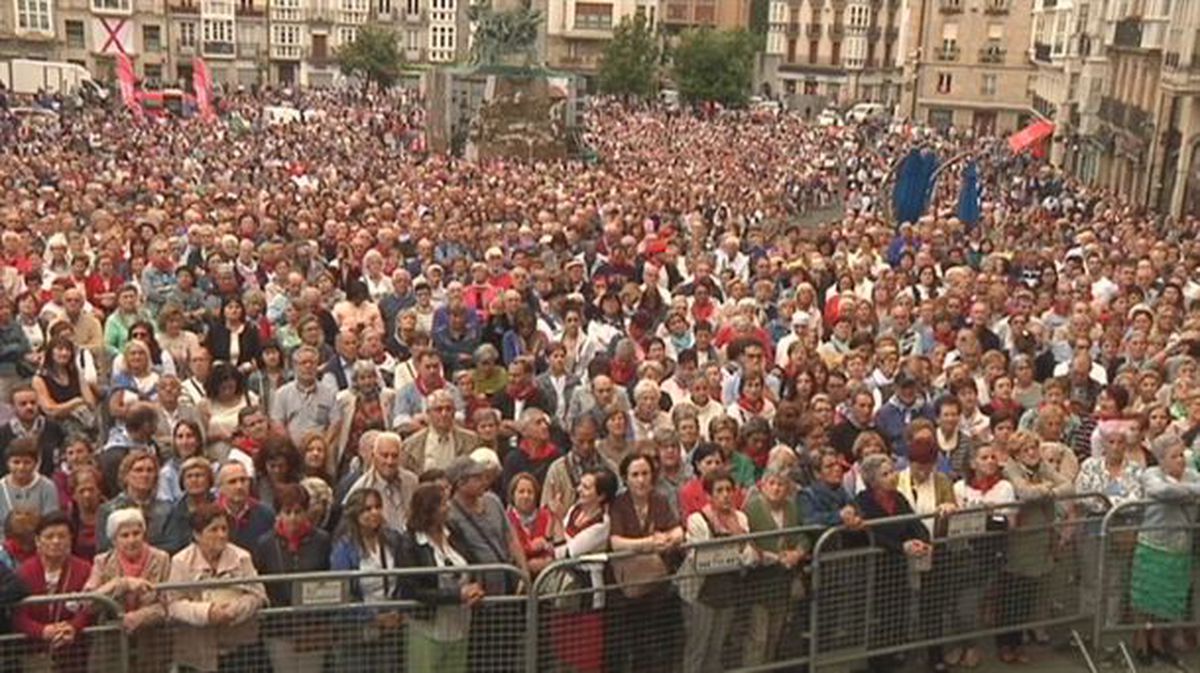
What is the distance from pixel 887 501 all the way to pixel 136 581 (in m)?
4.06

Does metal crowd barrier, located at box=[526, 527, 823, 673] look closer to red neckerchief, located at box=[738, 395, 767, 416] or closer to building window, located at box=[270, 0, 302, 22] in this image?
red neckerchief, located at box=[738, 395, 767, 416]

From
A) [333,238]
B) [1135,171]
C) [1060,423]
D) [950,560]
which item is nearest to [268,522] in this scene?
[950,560]

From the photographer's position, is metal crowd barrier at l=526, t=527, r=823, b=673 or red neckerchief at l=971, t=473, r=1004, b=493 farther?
red neckerchief at l=971, t=473, r=1004, b=493

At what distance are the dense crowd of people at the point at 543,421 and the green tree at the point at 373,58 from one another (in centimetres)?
7474

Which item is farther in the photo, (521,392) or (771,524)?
(521,392)

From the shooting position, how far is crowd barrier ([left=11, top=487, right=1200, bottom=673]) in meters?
6.61

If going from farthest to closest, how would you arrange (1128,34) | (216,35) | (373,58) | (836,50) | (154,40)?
(836,50) → (216,35) → (154,40) → (373,58) → (1128,34)

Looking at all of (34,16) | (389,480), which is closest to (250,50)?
(34,16)

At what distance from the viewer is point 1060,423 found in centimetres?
922

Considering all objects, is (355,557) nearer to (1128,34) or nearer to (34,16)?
(1128,34)

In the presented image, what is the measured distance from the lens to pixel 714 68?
272 feet

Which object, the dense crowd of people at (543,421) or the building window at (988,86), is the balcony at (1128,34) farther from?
the dense crowd of people at (543,421)

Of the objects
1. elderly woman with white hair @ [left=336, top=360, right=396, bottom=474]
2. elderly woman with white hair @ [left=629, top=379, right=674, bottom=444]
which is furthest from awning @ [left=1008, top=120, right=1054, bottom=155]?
elderly woman with white hair @ [left=336, top=360, right=396, bottom=474]

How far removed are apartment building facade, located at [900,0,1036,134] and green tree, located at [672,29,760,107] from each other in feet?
36.0
